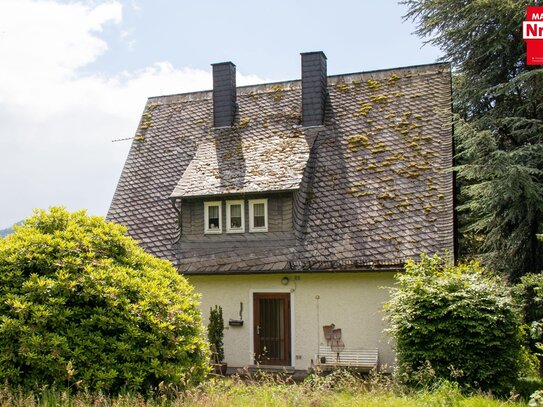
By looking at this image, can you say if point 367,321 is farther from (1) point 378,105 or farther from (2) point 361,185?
(1) point 378,105

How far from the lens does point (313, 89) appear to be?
18859mm

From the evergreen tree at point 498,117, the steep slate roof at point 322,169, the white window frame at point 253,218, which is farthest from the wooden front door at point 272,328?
the evergreen tree at point 498,117

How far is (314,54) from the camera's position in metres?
19.0

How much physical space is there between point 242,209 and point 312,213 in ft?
6.38

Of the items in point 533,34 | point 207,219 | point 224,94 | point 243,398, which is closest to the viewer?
point 243,398

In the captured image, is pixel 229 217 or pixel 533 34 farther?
pixel 229 217

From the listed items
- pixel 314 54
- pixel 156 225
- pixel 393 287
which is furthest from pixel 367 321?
pixel 314 54

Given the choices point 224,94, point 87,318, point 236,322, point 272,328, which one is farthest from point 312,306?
point 87,318

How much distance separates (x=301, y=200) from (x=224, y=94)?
17.7ft

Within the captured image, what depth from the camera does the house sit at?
597 inches

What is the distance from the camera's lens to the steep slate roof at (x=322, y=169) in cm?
1546

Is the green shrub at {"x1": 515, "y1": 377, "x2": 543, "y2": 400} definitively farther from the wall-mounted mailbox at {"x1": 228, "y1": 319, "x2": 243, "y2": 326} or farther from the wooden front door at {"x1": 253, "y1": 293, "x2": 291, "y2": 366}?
the wall-mounted mailbox at {"x1": 228, "y1": 319, "x2": 243, "y2": 326}

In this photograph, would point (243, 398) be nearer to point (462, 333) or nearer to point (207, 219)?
point (462, 333)

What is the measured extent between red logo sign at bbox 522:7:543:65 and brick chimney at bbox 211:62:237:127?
9.44m
